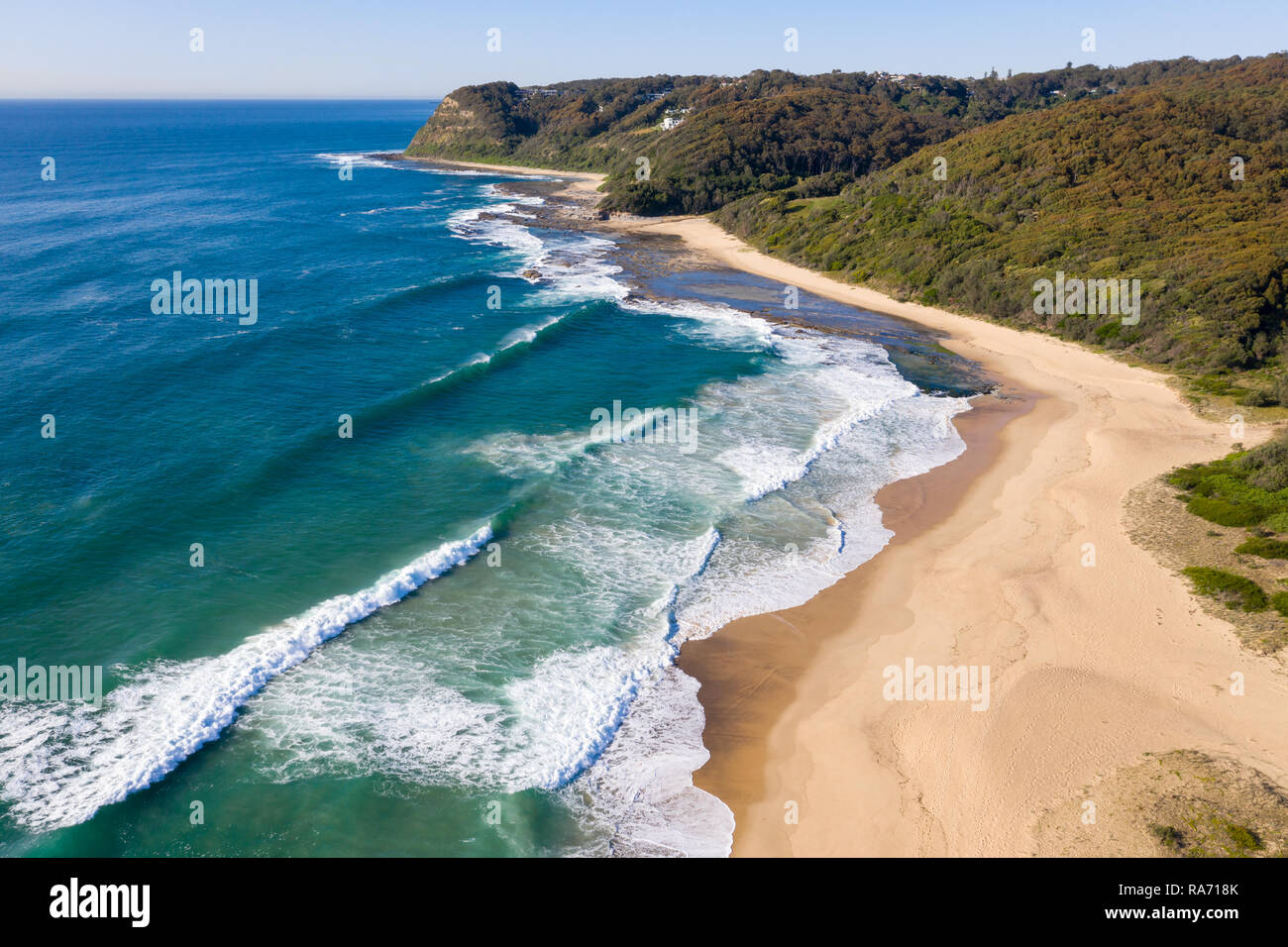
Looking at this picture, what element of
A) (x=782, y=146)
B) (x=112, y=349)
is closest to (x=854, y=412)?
(x=112, y=349)

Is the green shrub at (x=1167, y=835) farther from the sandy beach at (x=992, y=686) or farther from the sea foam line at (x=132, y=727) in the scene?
the sea foam line at (x=132, y=727)

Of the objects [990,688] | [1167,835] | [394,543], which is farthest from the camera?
[394,543]

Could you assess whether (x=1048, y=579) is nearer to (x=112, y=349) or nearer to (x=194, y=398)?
(x=194, y=398)

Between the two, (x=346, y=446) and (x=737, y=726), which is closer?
(x=737, y=726)

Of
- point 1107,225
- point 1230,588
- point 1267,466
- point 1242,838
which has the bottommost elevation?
point 1242,838

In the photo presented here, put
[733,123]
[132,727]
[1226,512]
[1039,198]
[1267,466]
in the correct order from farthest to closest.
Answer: [733,123] < [1039,198] < [1267,466] < [1226,512] < [132,727]

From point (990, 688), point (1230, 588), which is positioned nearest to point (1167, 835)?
point (990, 688)

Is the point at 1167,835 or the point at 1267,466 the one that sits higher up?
the point at 1267,466

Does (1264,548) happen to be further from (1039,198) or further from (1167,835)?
(1039,198)
